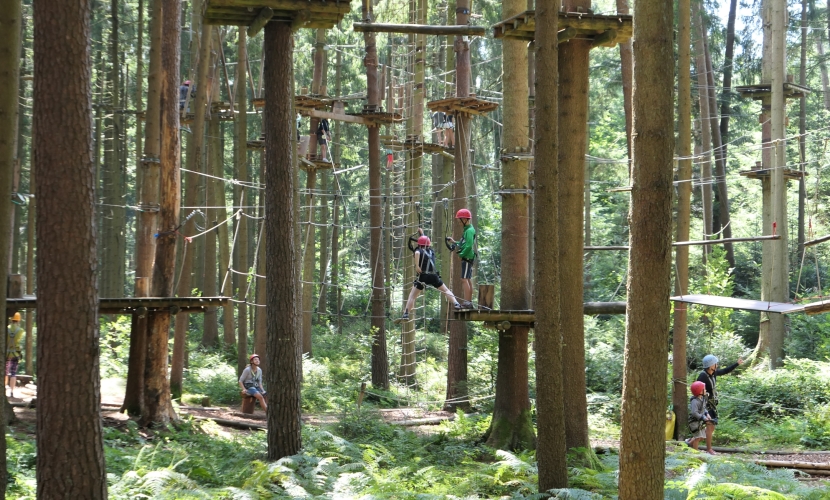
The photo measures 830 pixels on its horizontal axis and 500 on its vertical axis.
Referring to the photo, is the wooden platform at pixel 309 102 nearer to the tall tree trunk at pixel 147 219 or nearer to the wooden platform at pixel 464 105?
the wooden platform at pixel 464 105

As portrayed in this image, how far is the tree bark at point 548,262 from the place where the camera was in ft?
22.6

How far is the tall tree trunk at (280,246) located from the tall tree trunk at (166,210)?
13.9ft

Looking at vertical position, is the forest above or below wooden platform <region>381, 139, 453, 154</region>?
below

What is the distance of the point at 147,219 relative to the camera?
12883 mm

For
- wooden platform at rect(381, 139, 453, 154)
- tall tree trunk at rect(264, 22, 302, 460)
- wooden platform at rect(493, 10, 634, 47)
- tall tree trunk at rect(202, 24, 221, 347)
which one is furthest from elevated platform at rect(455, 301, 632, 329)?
wooden platform at rect(381, 139, 453, 154)

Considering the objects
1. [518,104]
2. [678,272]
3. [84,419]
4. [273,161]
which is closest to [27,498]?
[84,419]

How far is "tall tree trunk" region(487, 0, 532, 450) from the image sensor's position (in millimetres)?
10508

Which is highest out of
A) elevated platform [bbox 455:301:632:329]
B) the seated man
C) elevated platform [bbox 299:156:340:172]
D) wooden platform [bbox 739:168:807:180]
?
elevated platform [bbox 299:156:340:172]

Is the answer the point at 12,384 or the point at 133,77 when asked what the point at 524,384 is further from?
the point at 133,77

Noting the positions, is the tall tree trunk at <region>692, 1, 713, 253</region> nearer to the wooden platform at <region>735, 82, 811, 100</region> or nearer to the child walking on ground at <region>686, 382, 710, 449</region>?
the wooden platform at <region>735, 82, 811, 100</region>

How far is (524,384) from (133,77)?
2098 centimetres

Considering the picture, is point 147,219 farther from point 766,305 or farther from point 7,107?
point 766,305

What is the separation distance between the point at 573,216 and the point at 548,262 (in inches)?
82.2

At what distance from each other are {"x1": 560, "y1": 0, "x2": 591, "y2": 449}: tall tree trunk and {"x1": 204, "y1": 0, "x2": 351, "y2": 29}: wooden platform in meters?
2.67
